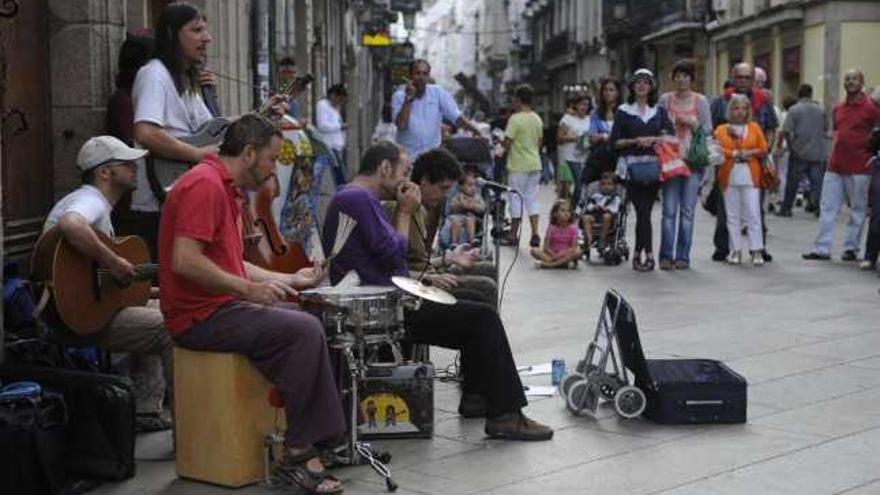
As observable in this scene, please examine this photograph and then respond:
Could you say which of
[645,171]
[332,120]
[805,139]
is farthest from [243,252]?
[805,139]

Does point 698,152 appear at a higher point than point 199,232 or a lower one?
higher

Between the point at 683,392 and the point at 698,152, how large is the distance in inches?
279

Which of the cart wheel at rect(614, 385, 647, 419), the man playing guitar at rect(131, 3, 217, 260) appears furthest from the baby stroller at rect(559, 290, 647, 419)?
the man playing guitar at rect(131, 3, 217, 260)

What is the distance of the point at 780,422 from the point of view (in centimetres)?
716

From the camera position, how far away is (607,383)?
293 inches

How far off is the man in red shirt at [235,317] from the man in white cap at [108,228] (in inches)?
16.2

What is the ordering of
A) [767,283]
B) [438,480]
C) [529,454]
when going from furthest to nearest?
1. [767,283]
2. [529,454]
3. [438,480]

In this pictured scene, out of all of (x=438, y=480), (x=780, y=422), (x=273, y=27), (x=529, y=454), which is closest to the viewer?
(x=438, y=480)

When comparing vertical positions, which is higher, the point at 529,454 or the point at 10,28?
the point at 10,28

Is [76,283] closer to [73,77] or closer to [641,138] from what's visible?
[73,77]

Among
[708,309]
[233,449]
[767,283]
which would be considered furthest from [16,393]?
[767,283]

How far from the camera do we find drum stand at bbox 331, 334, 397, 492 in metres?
6.17

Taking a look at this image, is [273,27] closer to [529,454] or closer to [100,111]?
[100,111]

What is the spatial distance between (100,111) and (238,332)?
2481mm
